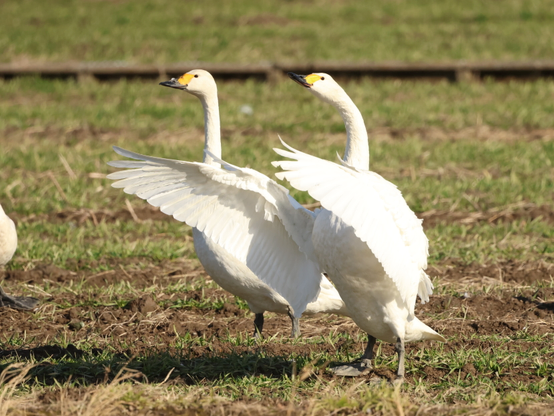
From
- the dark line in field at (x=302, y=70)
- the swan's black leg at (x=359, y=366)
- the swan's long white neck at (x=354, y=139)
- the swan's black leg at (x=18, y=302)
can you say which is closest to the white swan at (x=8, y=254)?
the swan's black leg at (x=18, y=302)

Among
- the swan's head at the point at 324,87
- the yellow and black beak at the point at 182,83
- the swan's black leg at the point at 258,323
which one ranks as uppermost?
the swan's head at the point at 324,87

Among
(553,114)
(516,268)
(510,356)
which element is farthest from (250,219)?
(553,114)

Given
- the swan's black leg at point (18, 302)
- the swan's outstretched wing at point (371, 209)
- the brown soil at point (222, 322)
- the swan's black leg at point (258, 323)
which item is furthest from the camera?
the swan's black leg at point (18, 302)

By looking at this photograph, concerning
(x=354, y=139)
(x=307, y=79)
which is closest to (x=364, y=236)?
(x=354, y=139)

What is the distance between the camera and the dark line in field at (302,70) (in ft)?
40.2

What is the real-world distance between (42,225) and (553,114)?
7.20 m

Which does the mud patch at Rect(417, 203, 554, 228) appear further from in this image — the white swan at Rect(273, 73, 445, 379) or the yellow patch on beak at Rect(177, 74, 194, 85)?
the white swan at Rect(273, 73, 445, 379)

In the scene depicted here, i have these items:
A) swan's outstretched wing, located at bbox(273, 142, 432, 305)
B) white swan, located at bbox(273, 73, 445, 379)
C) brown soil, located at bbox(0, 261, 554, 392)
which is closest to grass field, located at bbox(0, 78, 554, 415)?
brown soil, located at bbox(0, 261, 554, 392)

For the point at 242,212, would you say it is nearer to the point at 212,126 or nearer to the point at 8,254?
the point at 212,126

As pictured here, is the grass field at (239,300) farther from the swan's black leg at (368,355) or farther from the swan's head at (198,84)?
the swan's head at (198,84)

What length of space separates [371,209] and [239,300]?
244cm

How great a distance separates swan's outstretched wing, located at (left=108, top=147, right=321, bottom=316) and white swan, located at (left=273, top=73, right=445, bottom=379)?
0.24 meters

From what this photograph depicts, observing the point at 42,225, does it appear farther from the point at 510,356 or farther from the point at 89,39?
the point at 89,39

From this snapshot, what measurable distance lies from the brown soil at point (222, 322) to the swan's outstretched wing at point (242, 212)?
0.48m
